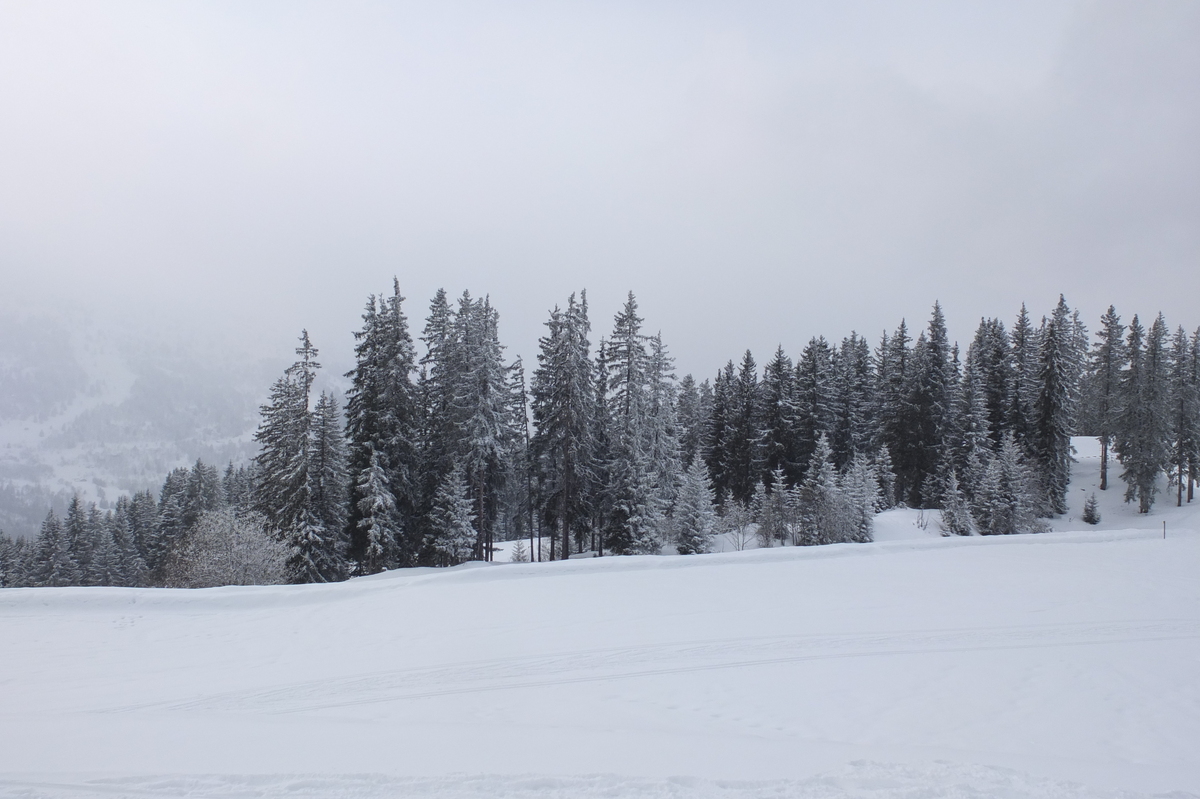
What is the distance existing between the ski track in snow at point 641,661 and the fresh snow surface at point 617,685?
0.07 meters

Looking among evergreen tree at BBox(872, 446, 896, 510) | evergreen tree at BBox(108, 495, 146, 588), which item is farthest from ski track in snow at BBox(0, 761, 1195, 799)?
evergreen tree at BBox(108, 495, 146, 588)

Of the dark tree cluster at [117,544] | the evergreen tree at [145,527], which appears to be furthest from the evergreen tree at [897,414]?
the evergreen tree at [145,527]

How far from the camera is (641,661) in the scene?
470 inches

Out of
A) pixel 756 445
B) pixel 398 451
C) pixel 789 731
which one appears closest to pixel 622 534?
pixel 398 451

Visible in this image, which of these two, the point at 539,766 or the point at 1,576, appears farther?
the point at 1,576

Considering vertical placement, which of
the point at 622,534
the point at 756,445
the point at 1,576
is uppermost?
the point at 756,445

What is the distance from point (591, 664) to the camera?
1179 centimetres

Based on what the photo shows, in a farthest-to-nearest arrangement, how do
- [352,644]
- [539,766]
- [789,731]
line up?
[352,644]
[789,731]
[539,766]

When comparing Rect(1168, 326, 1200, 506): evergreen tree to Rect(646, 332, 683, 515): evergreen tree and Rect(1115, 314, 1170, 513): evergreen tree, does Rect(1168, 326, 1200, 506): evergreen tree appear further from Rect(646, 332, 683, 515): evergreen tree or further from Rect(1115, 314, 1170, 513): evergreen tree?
Rect(646, 332, 683, 515): evergreen tree

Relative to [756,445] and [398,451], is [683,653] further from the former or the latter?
[756,445]

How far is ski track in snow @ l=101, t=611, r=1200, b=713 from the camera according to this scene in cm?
1008

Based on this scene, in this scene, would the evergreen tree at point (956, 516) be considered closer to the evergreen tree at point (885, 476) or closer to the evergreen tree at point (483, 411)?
the evergreen tree at point (885, 476)

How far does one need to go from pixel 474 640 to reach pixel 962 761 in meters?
9.24

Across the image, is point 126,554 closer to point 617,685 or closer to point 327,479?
point 327,479
